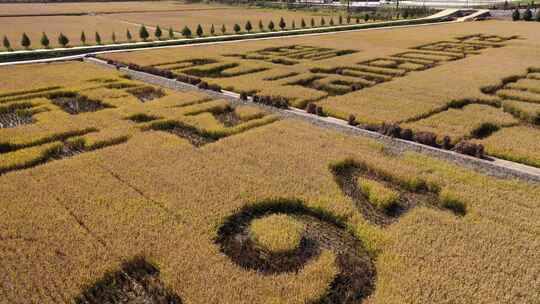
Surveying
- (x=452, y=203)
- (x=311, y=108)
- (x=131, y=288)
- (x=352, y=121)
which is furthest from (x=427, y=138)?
(x=131, y=288)

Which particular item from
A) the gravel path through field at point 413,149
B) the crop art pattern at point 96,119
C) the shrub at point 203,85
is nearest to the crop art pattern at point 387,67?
the gravel path through field at point 413,149

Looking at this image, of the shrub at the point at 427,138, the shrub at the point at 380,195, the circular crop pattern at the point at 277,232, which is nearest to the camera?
the circular crop pattern at the point at 277,232

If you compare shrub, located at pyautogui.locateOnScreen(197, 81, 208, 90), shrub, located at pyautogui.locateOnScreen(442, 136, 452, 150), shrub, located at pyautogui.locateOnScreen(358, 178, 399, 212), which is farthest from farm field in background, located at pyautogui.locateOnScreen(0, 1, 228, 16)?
shrub, located at pyautogui.locateOnScreen(358, 178, 399, 212)

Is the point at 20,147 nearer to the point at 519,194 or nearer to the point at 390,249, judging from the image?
the point at 390,249

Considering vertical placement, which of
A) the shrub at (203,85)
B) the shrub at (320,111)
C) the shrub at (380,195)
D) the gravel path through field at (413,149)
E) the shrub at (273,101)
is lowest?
the shrub at (380,195)

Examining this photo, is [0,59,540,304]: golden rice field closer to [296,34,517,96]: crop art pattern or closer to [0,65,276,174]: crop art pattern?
[0,65,276,174]: crop art pattern

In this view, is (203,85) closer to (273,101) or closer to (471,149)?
(273,101)

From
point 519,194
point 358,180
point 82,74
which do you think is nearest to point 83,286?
point 358,180

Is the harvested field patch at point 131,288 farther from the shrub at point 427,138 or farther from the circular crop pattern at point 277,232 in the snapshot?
the shrub at point 427,138
